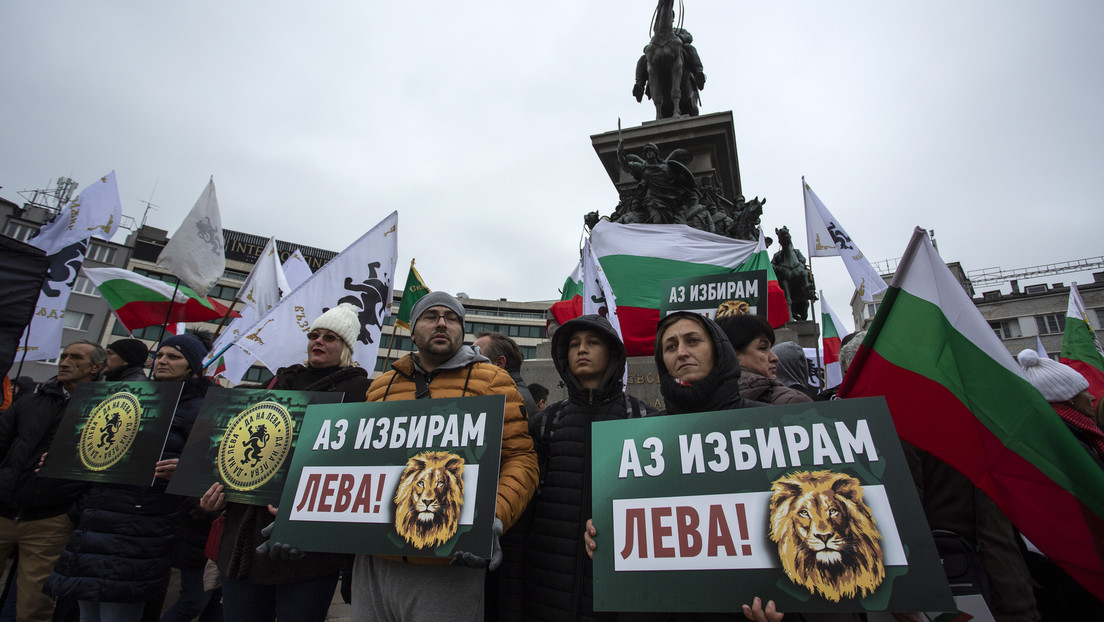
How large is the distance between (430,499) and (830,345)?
7.47 metres

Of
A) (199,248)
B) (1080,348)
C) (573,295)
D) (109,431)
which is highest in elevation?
(573,295)

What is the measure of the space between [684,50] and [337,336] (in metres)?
11.3

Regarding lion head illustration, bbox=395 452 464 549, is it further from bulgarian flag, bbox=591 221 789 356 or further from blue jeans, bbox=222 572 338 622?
bulgarian flag, bbox=591 221 789 356

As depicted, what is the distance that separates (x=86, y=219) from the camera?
6.81 m

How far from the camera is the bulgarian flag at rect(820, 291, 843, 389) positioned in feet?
24.5

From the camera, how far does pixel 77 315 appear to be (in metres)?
42.5

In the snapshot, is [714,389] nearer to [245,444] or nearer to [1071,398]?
[1071,398]

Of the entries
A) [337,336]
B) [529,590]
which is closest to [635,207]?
[337,336]

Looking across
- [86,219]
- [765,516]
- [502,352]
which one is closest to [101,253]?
[86,219]

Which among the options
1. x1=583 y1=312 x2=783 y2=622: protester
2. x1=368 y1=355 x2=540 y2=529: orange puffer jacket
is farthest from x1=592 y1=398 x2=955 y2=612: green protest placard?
x1=368 y1=355 x2=540 y2=529: orange puffer jacket

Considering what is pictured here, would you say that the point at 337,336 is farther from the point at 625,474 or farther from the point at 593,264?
the point at 593,264

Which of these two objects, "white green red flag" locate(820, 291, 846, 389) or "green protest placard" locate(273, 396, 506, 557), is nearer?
"green protest placard" locate(273, 396, 506, 557)

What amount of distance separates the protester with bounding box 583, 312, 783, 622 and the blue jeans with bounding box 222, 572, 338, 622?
1.47 metres

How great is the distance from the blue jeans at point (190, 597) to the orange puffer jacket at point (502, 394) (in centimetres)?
216
